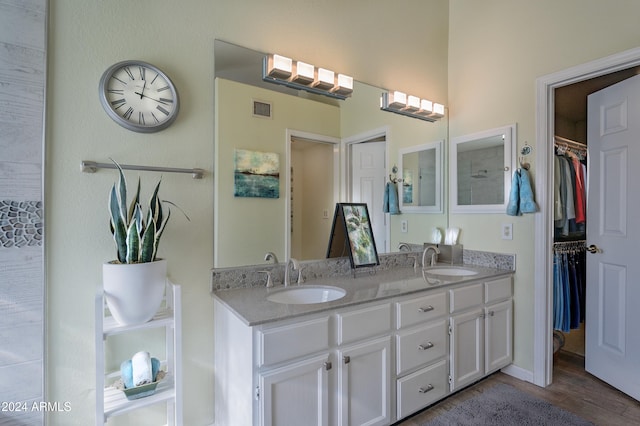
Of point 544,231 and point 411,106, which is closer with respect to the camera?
point 544,231

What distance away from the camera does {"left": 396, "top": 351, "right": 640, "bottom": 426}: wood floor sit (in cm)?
187

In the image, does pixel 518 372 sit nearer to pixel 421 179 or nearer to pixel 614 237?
pixel 614 237

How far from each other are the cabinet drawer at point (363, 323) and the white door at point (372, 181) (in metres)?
0.74

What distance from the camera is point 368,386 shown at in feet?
5.22

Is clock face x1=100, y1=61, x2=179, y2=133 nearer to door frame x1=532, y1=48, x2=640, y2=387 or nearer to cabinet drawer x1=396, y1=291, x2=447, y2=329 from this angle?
cabinet drawer x1=396, y1=291, x2=447, y2=329

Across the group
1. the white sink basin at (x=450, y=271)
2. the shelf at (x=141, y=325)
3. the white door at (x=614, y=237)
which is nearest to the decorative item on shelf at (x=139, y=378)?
the shelf at (x=141, y=325)

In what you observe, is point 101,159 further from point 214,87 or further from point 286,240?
point 286,240

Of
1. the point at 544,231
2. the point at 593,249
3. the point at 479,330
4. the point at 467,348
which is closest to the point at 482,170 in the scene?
the point at 544,231

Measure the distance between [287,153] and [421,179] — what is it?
1277mm

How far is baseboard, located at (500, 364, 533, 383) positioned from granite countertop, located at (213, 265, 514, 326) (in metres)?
0.70

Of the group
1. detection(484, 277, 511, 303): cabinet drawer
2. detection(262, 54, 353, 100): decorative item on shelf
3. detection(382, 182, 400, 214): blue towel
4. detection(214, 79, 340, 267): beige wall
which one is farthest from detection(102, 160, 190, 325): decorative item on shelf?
detection(484, 277, 511, 303): cabinet drawer

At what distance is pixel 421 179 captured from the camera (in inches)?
105

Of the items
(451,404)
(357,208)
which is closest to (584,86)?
(357,208)

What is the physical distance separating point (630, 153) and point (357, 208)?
1.78 meters
